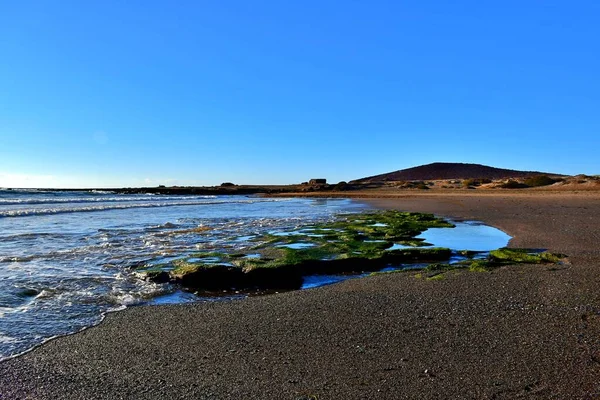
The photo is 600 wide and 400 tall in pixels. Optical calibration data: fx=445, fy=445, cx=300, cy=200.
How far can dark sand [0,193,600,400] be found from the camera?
3.56 m

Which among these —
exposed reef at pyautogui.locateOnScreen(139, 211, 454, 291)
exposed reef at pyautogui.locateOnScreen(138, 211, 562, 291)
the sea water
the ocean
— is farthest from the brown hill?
exposed reef at pyautogui.locateOnScreen(138, 211, 562, 291)

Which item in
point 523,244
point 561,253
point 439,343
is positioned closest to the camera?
point 439,343

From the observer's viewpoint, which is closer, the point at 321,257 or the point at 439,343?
the point at 439,343

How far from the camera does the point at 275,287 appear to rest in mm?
7727

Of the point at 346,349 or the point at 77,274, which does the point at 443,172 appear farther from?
the point at 346,349

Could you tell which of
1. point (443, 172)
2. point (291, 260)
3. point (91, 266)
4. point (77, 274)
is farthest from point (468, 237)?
point (443, 172)

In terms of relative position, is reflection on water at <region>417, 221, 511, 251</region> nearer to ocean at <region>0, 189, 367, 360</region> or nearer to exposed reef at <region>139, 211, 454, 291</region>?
exposed reef at <region>139, 211, 454, 291</region>

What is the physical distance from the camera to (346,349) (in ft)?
14.4

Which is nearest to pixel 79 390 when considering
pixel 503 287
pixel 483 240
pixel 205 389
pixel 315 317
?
pixel 205 389

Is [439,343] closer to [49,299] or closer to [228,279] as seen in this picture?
[228,279]

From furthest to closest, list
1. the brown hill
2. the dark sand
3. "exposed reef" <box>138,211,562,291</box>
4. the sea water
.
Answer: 1. the brown hill
2. "exposed reef" <box>138,211,562,291</box>
3. the sea water
4. the dark sand

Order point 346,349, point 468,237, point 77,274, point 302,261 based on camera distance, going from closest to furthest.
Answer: point 346,349
point 77,274
point 302,261
point 468,237

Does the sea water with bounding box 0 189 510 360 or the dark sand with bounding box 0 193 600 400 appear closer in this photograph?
the dark sand with bounding box 0 193 600 400

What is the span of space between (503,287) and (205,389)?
480cm
